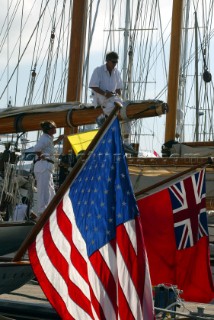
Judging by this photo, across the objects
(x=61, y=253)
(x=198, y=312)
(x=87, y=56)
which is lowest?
(x=198, y=312)

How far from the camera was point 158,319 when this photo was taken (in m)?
11.0

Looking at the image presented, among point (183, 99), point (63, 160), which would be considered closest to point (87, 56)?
point (63, 160)

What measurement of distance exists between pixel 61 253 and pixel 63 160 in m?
7.86

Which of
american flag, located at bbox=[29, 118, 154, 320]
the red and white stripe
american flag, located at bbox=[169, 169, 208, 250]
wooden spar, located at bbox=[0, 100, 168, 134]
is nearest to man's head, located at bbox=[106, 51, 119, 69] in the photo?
wooden spar, located at bbox=[0, 100, 168, 134]

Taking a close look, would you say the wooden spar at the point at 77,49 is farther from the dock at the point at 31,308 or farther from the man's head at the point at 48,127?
the dock at the point at 31,308

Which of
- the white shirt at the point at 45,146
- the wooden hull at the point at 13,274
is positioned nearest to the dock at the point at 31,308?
the wooden hull at the point at 13,274

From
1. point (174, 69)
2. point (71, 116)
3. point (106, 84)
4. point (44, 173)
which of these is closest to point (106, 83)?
point (106, 84)

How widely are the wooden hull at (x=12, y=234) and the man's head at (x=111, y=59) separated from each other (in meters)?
3.51

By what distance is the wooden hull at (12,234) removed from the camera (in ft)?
44.6

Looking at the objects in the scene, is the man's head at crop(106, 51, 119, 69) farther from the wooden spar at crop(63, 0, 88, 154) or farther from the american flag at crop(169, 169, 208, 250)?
the american flag at crop(169, 169, 208, 250)

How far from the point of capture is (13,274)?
10.5m

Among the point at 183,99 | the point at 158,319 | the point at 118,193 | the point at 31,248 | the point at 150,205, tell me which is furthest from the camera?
the point at 183,99

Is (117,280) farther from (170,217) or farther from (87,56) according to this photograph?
(87,56)

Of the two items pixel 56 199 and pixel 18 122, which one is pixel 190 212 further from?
pixel 18 122
